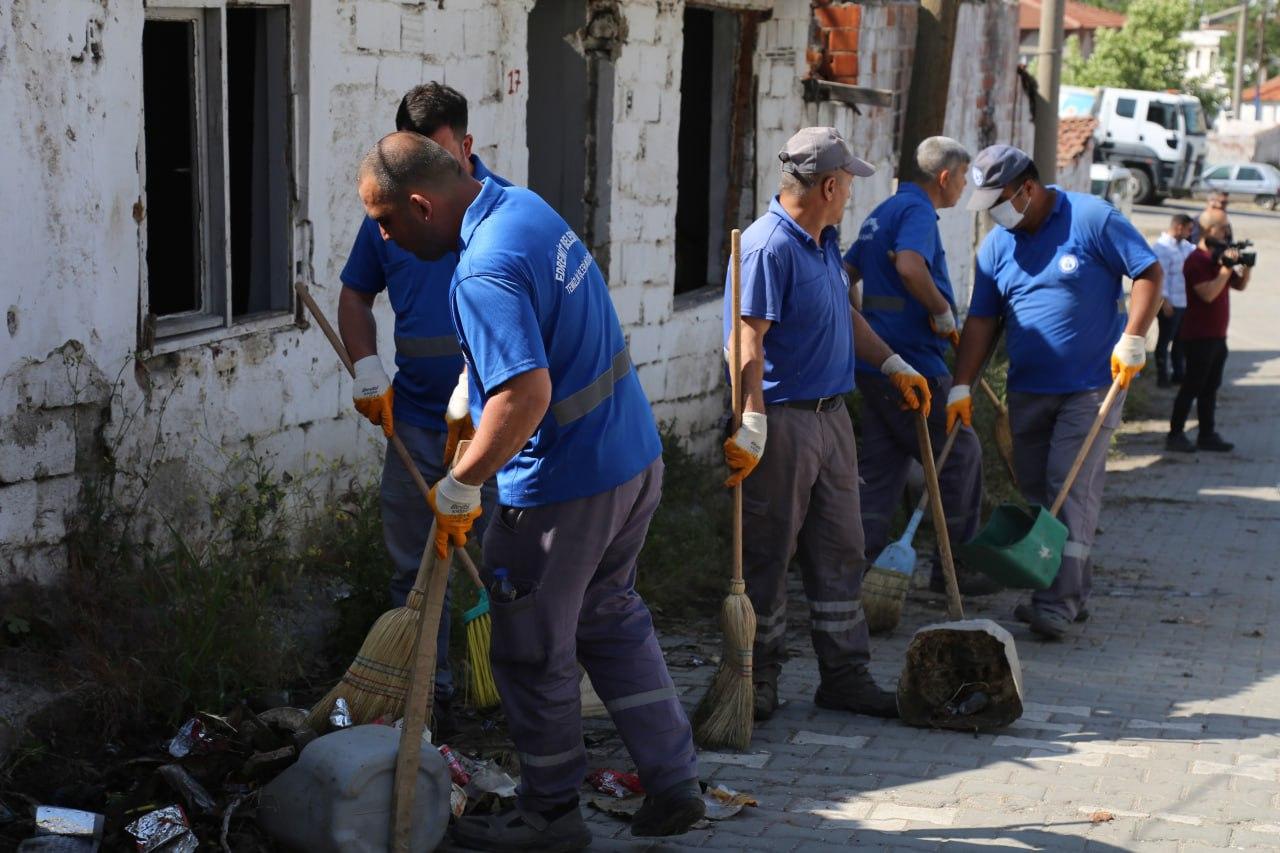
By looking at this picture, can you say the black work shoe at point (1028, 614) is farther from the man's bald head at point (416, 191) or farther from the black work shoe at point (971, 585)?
the man's bald head at point (416, 191)

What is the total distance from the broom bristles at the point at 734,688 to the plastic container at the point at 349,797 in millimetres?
1237

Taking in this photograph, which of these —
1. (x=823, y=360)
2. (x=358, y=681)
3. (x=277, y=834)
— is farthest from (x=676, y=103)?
(x=277, y=834)

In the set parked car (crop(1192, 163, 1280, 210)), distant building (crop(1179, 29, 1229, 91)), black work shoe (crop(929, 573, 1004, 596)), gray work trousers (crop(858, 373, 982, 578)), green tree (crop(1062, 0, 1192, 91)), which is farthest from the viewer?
distant building (crop(1179, 29, 1229, 91))

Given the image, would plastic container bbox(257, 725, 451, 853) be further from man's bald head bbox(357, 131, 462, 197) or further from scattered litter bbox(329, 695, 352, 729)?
man's bald head bbox(357, 131, 462, 197)

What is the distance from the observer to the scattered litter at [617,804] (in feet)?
14.8

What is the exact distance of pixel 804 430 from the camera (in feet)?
17.6

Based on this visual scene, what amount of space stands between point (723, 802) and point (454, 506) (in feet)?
4.23

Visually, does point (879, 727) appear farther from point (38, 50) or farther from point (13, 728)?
point (38, 50)

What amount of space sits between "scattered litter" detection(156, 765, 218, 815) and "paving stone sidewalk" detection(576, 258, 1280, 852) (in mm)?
1010

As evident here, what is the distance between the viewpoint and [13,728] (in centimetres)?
450

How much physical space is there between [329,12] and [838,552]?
2797 millimetres

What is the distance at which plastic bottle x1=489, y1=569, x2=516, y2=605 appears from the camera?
4082 mm

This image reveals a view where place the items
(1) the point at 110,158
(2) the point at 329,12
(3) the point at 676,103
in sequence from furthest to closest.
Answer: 1. (3) the point at 676,103
2. (2) the point at 329,12
3. (1) the point at 110,158

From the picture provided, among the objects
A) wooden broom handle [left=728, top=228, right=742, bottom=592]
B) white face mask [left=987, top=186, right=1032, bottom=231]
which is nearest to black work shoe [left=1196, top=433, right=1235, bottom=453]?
white face mask [left=987, top=186, right=1032, bottom=231]
